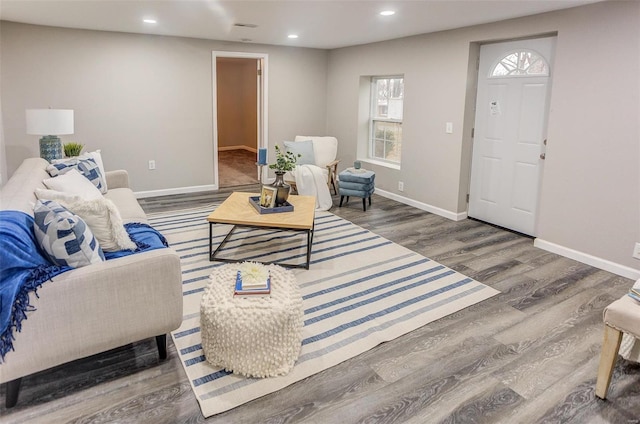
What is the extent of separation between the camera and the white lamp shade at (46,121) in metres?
4.27

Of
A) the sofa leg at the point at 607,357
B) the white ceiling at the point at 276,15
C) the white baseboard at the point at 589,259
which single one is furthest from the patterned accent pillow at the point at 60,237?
the white baseboard at the point at 589,259

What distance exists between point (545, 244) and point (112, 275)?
3.82m

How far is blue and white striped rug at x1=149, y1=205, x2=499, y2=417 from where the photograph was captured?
90.0 inches

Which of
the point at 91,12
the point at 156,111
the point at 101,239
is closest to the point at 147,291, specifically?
the point at 101,239

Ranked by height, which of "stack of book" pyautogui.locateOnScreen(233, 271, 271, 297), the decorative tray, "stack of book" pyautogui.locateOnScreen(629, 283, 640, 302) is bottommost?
"stack of book" pyautogui.locateOnScreen(233, 271, 271, 297)

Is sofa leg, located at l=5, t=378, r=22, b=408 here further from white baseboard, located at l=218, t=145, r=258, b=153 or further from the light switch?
white baseboard, located at l=218, t=145, r=258, b=153

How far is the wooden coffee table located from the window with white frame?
2577 mm

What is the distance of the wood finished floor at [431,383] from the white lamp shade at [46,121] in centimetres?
289

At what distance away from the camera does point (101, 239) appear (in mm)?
2457

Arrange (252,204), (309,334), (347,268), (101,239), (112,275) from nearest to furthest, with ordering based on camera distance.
→ (112,275) → (101,239) → (309,334) → (347,268) → (252,204)

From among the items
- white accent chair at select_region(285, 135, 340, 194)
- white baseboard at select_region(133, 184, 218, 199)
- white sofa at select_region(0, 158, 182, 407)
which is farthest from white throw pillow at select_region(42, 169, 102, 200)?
white accent chair at select_region(285, 135, 340, 194)

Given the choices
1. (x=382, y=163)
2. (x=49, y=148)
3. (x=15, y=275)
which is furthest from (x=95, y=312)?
(x=382, y=163)

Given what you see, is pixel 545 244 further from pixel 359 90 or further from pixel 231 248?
pixel 359 90

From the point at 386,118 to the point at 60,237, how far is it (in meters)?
5.05
